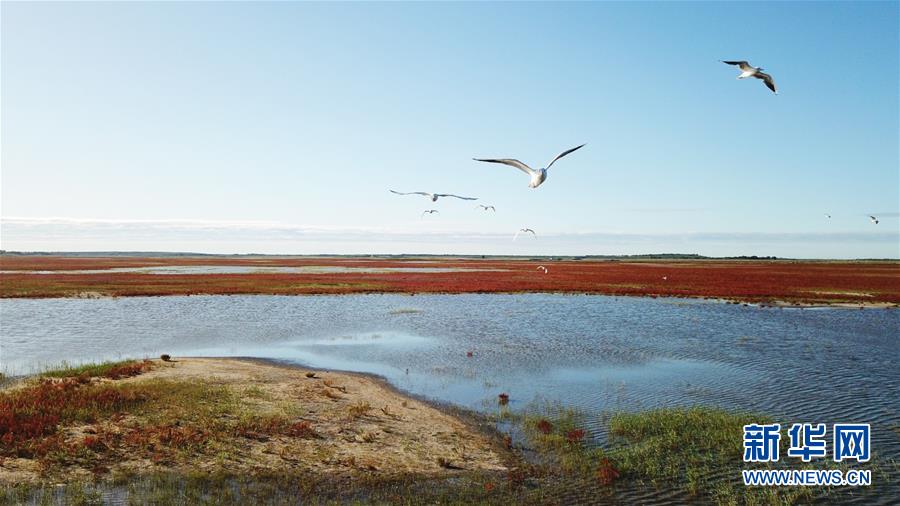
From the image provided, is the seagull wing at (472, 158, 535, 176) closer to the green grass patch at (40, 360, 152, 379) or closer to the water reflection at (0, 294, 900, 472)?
the water reflection at (0, 294, 900, 472)

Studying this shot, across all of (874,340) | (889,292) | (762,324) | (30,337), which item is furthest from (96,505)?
(889,292)

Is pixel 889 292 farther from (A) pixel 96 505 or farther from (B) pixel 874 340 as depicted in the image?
(A) pixel 96 505

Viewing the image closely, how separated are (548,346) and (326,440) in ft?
51.0

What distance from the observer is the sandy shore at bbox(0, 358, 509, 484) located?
1080 centimetres

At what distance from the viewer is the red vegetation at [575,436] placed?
12.7 metres

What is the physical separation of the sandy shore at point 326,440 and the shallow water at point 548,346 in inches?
101

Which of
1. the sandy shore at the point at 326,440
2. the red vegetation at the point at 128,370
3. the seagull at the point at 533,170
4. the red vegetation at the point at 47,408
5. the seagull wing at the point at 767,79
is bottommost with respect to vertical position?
the sandy shore at the point at 326,440

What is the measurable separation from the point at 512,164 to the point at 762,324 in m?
25.9

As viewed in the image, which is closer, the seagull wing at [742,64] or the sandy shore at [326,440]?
the sandy shore at [326,440]

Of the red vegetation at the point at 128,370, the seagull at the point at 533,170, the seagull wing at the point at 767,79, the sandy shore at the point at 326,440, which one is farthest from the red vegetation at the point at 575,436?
the red vegetation at the point at 128,370

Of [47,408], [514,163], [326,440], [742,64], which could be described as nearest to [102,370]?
[47,408]

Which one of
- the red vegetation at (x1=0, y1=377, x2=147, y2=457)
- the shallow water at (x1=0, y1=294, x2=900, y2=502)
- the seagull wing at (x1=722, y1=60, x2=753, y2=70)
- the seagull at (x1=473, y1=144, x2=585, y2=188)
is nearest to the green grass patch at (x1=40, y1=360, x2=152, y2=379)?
the red vegetation at (x1=0, y1=377, x2=147, y2=457)

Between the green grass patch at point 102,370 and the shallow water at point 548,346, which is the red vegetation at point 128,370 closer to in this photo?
the green grass patch at point 102,370

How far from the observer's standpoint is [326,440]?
12578mm
